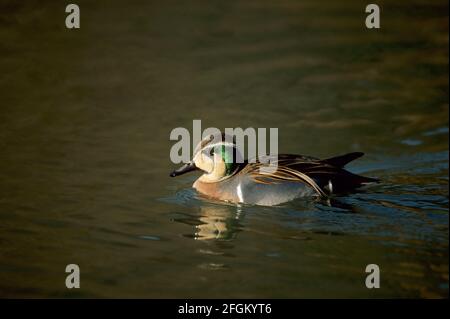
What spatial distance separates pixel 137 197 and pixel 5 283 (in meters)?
2.70

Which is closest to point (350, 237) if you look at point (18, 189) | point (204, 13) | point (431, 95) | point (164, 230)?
point (164, 230)

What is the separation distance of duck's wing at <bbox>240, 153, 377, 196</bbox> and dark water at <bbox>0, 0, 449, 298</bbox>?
0.25 meters

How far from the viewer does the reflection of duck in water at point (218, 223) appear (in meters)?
8.88

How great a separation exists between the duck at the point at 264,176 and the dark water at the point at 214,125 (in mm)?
196

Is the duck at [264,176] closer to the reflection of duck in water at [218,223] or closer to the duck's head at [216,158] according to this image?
the duck's head at [216,158]

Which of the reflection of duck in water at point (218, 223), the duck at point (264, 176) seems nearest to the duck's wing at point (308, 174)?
the duck at point (264, 176)

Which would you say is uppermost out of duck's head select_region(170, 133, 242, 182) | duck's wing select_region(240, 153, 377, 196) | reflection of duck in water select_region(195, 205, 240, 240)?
duck's head select_region(170, 133, 242, 182)

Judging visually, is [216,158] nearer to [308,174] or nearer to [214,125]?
[308,174]

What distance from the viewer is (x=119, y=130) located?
12555 millimetres

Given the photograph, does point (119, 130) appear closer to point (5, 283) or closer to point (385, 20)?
point (5, 283)

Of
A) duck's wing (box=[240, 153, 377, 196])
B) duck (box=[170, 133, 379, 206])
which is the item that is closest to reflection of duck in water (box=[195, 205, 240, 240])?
duck (box=[170, 133, 379, 206])

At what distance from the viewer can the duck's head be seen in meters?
10.2

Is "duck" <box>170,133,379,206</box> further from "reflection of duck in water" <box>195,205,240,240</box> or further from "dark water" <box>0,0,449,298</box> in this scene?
"reflection of duck in water" <box>195,205,240,240</box>

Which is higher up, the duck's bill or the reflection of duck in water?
the duck's bill
